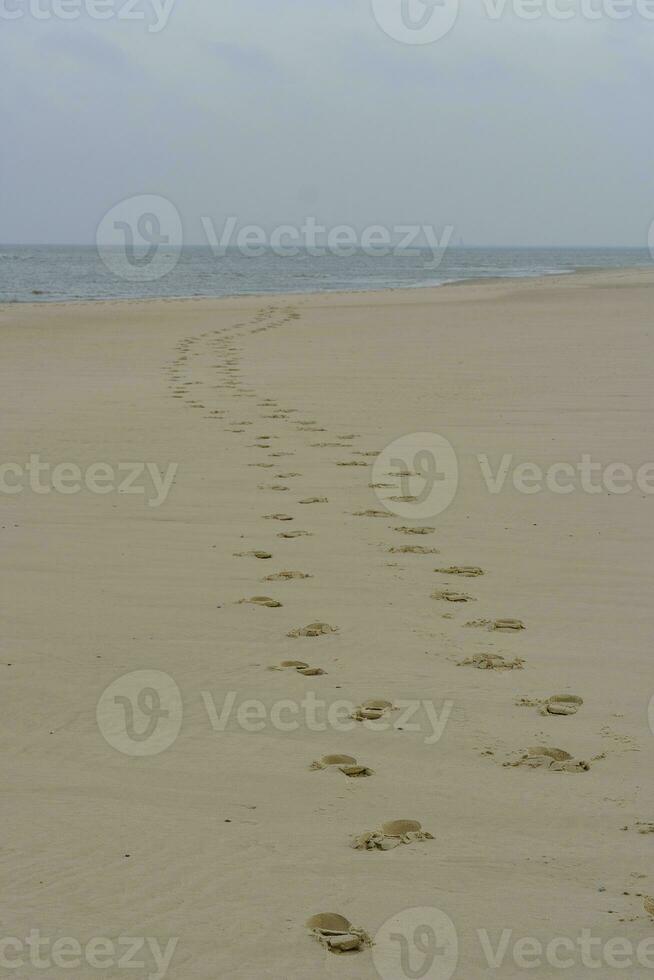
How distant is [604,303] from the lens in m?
21.4

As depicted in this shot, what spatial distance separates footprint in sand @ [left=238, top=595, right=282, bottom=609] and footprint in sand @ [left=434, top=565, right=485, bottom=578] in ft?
2.58

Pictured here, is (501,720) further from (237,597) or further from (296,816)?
(237,597)

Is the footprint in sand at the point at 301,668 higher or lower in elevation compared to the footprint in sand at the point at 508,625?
lower

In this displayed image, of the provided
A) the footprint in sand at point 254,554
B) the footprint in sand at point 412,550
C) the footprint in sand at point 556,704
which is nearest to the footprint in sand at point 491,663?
the footprint in sand at point 556,704

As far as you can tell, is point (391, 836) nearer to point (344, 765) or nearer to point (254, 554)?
point (344, 765)

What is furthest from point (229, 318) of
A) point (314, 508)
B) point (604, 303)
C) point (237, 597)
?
point (237, 597)

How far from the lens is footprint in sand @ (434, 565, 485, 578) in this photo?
4645 millimetres

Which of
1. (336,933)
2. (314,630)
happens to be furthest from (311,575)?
(336,933)

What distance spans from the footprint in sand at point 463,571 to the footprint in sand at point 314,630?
84 centimetres

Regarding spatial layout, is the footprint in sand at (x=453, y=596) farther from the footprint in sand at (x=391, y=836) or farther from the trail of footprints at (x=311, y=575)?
the footprint in sand at (x=391, y=836)

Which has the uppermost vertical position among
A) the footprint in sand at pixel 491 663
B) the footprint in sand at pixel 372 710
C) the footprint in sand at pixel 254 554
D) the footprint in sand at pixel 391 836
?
the footprint in sand at pixel 254 554

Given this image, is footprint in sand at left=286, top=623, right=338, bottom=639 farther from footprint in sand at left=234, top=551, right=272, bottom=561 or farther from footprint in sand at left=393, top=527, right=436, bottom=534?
footprint in sand at left=393, top=527, right=436, bottom=534

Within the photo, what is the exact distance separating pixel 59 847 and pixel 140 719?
2.22ft

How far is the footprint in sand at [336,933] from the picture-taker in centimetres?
223
